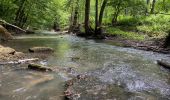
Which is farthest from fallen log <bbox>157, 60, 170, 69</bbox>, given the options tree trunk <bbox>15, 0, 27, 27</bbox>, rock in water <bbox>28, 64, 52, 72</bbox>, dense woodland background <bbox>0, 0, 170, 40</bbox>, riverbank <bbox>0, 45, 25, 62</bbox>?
tree trunk <bbox>15, 0, 27, 27</bbox>

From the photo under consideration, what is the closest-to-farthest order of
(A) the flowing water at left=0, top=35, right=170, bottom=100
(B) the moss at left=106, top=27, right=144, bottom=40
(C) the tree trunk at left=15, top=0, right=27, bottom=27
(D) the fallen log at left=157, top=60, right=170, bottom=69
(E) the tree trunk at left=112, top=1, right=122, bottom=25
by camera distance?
(A) the flowing water at left=0, top=35, right=170, bottom=100
(D) the fallen log at left=157, top=60, right=170, bottom=69
(B) the moss at left=106, top=27, right=144, bottom=40
(C) the tree trunk at left=15, top=0, right=27, bottom=27
(E) the tree trunk at left=112, top=1, right=122, bottom=25

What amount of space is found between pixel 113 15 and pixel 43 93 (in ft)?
90.7

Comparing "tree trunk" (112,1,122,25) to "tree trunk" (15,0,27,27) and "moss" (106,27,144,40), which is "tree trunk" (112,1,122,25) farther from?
"tree trunk" (15,0,27,27)

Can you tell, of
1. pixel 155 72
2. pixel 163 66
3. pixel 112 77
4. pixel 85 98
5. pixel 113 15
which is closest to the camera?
pixel 85 98

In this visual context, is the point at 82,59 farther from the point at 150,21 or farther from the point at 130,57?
the point at 150,21

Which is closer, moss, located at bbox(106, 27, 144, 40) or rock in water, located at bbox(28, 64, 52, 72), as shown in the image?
rock in water, located at bbox(28, 64, 52, 72)

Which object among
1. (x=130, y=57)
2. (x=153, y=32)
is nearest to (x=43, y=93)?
(x=130, y=57)

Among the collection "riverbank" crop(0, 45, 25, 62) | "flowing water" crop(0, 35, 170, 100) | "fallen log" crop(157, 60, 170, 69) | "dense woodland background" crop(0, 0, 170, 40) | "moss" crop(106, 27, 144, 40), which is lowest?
"flowing water" crop(0, 35, 170, 100)

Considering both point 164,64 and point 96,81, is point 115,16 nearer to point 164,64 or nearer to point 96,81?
point 164,64

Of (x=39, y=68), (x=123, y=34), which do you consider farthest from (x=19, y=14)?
(x=39, y=68)

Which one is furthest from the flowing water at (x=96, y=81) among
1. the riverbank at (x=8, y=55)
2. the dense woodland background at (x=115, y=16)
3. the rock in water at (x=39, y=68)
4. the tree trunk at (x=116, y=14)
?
the tree trunk at (x=116, y=14)

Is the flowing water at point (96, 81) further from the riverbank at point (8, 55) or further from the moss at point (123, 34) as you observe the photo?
the moss at point (123, 34)

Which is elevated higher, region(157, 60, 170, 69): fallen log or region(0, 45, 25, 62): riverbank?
region(0, 45, 25, 62): riverbank

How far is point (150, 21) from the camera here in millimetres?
29250
